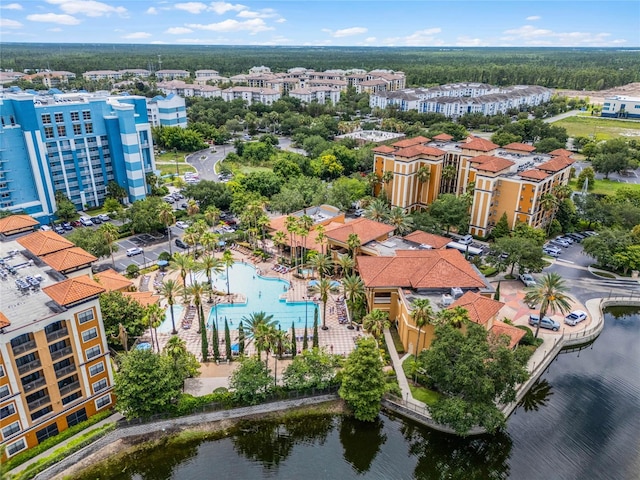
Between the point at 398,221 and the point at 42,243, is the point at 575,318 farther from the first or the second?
the point at 42,243

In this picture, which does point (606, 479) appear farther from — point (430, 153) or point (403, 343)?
point (430, 153)

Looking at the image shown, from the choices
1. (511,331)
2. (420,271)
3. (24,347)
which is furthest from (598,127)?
(24,347)

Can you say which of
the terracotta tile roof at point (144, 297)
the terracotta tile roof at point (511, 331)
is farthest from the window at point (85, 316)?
the terracotta tile roof at point (511, 331)

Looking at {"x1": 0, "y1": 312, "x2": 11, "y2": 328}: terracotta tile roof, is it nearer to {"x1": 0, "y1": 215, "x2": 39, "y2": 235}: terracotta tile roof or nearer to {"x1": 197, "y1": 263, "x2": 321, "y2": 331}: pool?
{"x1": 0, "y1": 215, "x2": 39, "y2": 235}: terracotta tile roof

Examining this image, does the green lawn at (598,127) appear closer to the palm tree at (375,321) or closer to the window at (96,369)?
the palm tree at (375,321)

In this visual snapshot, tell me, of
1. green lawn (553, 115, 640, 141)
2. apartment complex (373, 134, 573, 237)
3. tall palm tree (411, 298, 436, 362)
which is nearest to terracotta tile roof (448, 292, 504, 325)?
tall palm tree (411, 298, 436, 362)

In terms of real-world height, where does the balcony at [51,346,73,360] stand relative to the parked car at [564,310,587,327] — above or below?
above

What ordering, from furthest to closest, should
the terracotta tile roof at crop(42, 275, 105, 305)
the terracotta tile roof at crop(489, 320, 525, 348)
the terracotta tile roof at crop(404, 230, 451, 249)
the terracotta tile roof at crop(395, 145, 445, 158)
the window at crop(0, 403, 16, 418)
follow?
the terracotta tile roof at crop(395, 145, 445, 158) → the terracotta tile roof at crop(404, 230, 451, 249) → the terracotta tile roof at crop(489, 320, 525, 348) → the terracotta tile roof at crop(42, 275, 105, 305) → the window at crop(0, 403, 16, 418)
